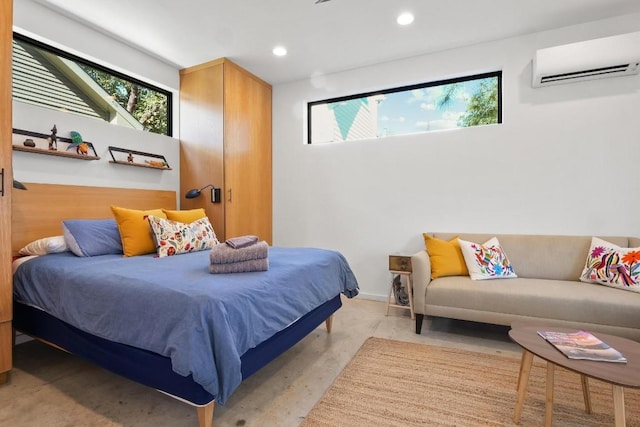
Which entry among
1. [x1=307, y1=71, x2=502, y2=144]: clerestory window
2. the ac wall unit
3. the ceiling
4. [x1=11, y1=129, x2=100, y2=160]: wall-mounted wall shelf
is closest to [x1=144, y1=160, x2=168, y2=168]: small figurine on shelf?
[x1=11, y1=129, x2=100, y2=160]: wall-mounted wall shelf

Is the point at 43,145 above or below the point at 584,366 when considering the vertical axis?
above

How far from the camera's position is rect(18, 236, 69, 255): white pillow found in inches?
91.7

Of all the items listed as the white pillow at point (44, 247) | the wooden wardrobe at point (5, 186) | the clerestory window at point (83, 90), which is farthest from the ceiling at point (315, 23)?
the white pillow at point (44, 247)

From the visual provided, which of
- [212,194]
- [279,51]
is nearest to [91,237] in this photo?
[212,194]

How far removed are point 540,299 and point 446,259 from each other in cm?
75

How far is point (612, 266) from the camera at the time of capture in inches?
94.7

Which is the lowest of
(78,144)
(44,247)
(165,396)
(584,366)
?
(165,396)

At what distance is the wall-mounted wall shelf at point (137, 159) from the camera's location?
3.11 meters

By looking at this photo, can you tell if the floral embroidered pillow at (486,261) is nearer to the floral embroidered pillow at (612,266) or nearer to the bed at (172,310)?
the floral embroidered pillow at (612,266)

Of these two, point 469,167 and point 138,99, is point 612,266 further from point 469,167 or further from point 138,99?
point 138,99

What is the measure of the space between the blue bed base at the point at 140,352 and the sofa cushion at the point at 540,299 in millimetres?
1107

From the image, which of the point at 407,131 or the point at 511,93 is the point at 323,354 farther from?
the point at 511,93

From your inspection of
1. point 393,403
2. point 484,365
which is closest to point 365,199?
point 484,365

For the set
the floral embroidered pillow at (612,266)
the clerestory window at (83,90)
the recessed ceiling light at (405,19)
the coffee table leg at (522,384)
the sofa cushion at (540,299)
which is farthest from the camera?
the recessed ceiling light at (405,19)
